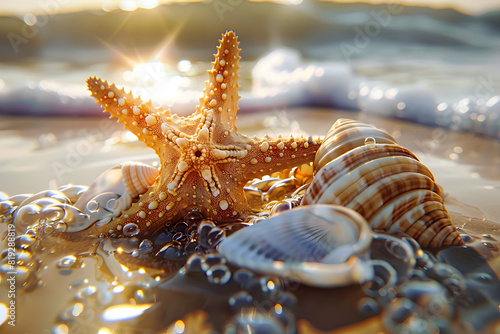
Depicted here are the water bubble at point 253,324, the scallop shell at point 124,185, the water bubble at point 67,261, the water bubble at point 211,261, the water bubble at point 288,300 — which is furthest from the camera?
the scallop shell at point 124,185

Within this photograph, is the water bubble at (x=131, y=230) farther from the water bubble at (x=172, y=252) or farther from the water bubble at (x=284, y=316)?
the water bubble at (x=284, y=316)

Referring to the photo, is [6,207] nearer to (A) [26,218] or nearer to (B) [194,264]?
(A) [26,218]

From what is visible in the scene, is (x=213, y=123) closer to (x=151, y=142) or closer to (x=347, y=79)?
(x=151, y=142)

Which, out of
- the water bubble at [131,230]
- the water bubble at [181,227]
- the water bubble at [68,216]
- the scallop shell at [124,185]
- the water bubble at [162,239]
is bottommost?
the water bubble at [162,239]

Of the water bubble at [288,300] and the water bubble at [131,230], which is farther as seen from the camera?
the water bubble at [131,230]

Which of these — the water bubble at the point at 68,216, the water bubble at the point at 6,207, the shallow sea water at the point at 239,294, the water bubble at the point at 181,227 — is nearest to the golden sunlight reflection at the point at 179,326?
the shallow sea water at the point at 239,294

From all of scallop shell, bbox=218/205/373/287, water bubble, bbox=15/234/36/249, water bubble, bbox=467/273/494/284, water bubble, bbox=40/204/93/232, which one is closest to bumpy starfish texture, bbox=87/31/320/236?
water bubble, bbox=40/204/93/232

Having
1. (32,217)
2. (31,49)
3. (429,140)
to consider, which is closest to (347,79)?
(429,140)
